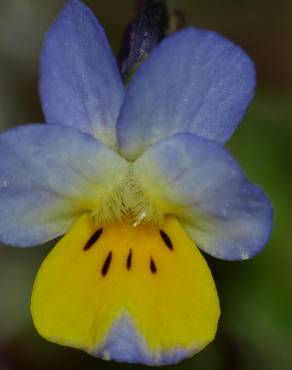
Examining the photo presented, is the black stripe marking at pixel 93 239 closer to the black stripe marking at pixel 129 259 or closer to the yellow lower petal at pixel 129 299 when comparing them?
the yellow lower petal at pixel 129 299

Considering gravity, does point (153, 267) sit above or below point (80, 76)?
below

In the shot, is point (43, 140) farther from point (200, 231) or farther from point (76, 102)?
point (200, 231)

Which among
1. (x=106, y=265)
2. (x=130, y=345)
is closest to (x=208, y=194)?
(x=106, y=265)

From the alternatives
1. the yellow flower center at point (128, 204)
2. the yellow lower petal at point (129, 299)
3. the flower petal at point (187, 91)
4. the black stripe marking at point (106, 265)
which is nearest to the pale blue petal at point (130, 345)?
the yellow lower petal at point (129, 299)

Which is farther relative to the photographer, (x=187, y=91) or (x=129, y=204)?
(x=129, y=204)

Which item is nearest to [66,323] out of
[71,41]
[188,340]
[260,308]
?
[188,340]

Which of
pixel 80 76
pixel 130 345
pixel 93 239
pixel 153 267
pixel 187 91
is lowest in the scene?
pixel 130 345

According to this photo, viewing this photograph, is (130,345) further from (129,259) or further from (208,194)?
(208,194)
